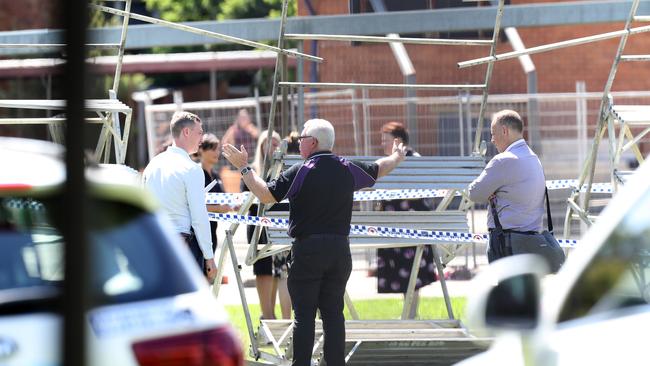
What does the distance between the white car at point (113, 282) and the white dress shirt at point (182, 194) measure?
366 centimetres

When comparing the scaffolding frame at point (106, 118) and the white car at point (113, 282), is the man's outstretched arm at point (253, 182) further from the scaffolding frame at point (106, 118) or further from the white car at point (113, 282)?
the white car at point (113, 282)

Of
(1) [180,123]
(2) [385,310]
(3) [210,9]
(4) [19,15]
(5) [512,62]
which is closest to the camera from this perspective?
(1) [180,123]

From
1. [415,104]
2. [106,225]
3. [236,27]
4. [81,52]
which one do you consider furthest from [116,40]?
[81,52]

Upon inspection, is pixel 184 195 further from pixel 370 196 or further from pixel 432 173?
pixel 370 196

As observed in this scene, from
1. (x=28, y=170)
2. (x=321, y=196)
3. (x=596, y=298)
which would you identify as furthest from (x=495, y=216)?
(x=28, y=170)

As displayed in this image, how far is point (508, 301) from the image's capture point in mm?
3521

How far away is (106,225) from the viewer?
13.7 feet

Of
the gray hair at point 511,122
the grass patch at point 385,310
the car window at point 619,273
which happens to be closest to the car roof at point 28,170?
the car window at point 619,273

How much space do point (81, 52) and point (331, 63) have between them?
43.0 feet

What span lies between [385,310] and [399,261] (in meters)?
1.12

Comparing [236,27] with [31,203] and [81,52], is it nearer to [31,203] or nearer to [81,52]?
[31,203]

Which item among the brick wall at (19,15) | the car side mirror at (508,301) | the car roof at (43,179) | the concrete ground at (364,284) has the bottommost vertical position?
the concrete ground at (364,284)

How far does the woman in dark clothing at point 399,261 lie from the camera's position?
1106 cm

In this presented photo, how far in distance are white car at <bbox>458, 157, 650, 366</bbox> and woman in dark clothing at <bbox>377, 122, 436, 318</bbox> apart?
6932mm
